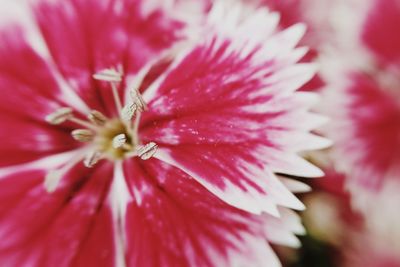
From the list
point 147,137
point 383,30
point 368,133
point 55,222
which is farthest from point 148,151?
point 383,30

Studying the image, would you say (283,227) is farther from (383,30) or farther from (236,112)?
(383,30)

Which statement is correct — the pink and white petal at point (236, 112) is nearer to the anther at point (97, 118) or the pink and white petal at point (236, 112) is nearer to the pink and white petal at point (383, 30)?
the anther at point (97, 118)

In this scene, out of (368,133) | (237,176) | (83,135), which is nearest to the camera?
(237,176)

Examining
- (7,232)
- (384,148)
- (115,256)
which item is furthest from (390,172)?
(7,232)

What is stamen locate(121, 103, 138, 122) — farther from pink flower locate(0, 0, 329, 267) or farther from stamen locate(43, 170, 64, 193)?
stamen locate(43, 170, 64, 193)

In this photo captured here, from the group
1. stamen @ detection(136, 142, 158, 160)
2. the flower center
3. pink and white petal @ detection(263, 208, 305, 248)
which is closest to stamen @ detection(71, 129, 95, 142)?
the flower center

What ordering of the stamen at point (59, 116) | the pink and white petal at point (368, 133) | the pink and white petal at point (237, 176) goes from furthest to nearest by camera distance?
the pink and white petal at point (368, 133)
the stamen at point (59, 116)
the pink and white petal at point (237, 176)

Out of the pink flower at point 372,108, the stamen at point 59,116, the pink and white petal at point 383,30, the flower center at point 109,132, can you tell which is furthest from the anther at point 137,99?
the pink and white petal at point 383,30
